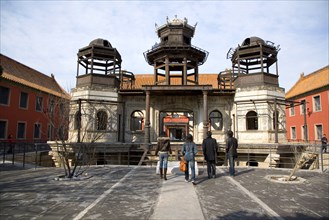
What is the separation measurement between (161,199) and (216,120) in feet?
48.4

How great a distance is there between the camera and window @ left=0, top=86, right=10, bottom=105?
21203 millimetres

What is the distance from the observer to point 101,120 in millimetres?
17812

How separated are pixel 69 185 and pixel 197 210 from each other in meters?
4.38

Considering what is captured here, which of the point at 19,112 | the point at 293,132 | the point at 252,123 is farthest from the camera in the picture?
the point at 293,132

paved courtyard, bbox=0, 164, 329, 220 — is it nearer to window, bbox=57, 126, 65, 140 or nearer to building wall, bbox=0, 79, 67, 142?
window, bbox=57, 126, 65, 140

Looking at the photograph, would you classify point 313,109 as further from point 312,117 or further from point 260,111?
point 260,111

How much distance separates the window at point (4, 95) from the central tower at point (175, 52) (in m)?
14.4

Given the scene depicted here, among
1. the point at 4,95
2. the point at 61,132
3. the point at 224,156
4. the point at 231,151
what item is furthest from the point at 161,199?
the point at 4,95

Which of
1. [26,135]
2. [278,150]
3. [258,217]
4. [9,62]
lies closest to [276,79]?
[278,150]

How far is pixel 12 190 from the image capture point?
20.6 feet

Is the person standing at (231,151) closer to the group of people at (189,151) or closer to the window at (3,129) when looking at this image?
the group of people at (189,151)

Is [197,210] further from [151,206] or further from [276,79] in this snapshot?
[276,79]

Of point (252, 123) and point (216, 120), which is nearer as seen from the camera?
point (252, 123)

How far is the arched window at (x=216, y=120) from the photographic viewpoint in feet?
61.3
